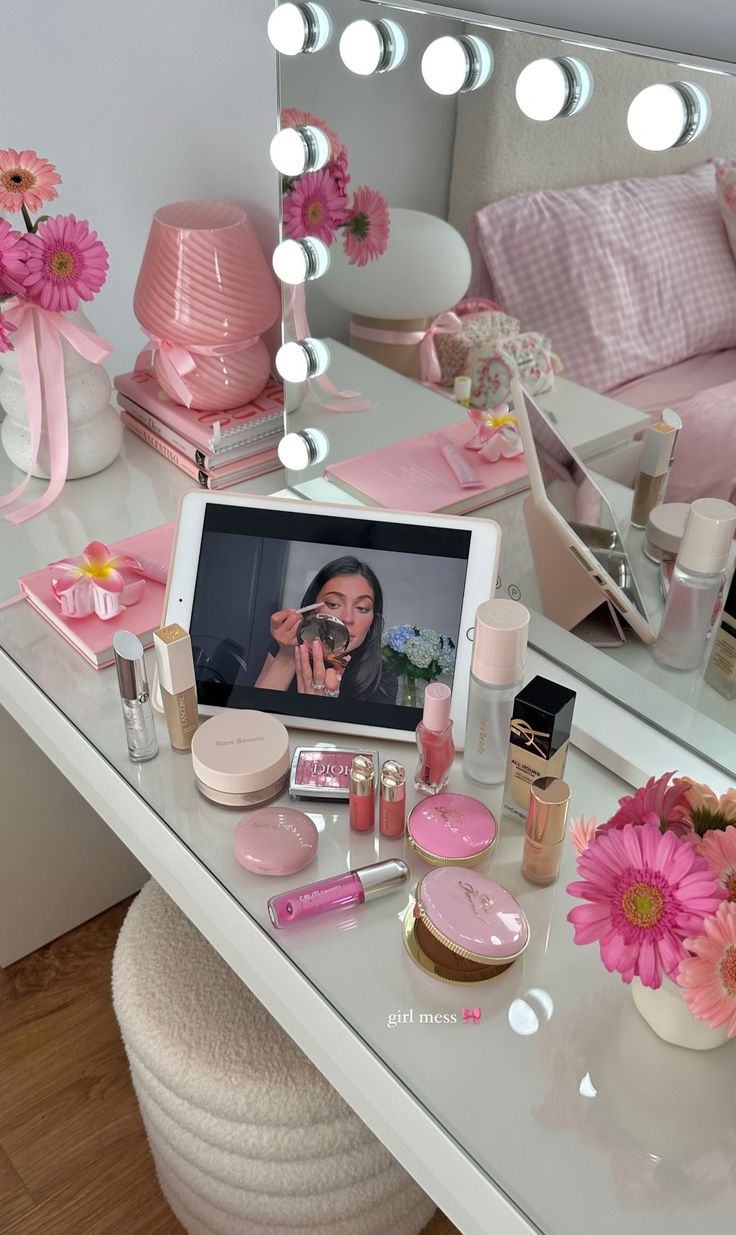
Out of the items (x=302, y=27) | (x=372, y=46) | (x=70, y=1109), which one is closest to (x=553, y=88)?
(x=372, y=46)

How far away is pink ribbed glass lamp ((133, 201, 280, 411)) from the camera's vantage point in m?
1.17

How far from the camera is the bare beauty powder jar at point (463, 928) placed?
690mm

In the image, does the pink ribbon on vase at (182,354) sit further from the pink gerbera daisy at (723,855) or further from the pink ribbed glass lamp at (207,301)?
the pink gerbera daisy at (723,855)

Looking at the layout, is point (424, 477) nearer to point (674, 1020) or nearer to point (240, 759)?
point (240, 759)

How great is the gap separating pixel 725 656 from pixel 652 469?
0.17 m

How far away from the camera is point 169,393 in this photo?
1273 mm

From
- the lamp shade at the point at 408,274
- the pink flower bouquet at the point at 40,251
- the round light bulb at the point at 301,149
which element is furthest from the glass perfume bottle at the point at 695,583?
the pink flower bouquet at the point at 40,251

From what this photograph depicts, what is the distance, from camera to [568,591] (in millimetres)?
945

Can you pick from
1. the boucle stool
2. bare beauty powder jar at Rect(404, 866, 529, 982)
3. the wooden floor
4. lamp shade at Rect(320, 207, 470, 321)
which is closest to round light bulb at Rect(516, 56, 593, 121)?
lamp shade at Rect(320, 207, 470, 321)

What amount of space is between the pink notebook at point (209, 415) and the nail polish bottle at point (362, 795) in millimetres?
557

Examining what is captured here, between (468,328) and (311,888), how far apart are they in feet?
1.79

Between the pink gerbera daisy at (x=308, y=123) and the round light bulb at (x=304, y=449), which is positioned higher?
the pink gerbera daisy at (x=308, y=123)

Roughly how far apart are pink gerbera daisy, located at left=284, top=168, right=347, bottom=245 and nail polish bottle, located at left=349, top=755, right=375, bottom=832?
0.60 meters

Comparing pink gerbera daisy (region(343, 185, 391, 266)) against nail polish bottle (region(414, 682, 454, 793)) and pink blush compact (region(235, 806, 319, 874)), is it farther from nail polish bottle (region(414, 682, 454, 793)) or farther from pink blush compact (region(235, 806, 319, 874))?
pink blush compact (region(235, 806, 319, 874))
